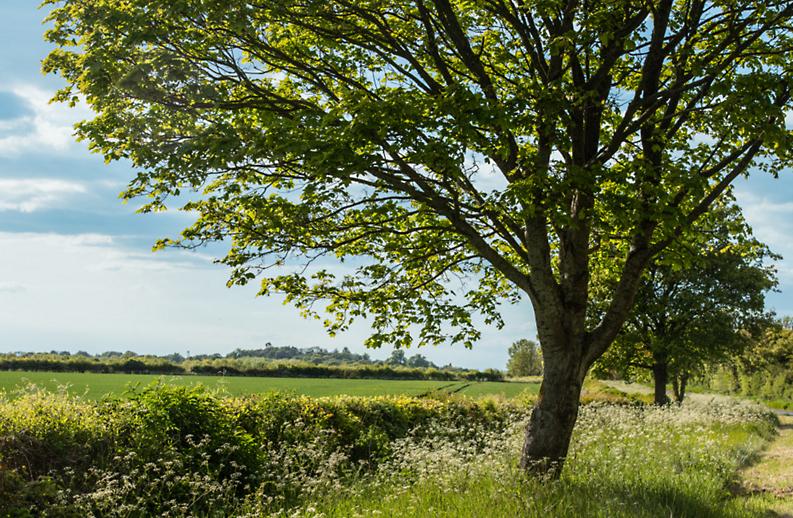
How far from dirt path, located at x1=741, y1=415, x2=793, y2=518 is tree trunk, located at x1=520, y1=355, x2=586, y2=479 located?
4025 millimetres

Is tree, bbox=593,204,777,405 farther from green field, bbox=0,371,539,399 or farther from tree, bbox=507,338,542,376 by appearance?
tree, bbox=507,338,542,376

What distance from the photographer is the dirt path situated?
11.5 metres

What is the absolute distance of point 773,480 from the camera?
46.5 ft

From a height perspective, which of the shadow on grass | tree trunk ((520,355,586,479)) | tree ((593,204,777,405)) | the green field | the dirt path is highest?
tree ((593,204,777,405))

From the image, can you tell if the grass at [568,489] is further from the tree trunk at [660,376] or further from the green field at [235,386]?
the tree trunk at [660,376]

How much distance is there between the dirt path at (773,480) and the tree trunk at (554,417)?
4.02 meters

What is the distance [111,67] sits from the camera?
9.89 meters

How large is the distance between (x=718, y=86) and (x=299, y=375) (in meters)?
59.9

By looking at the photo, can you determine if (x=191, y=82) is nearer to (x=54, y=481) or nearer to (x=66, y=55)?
(x=66, y=55)

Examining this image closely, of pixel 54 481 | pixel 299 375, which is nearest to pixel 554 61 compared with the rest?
pixel 54 481

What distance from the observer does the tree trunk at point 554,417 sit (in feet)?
34.7

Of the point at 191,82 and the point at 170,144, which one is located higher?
the point at 191,82

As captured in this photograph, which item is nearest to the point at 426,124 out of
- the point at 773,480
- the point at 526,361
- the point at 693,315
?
the point at 773,480

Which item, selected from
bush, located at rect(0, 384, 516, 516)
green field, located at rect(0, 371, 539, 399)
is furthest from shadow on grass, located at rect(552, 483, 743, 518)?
green field, located at rect(0, 371, 539, 399)
